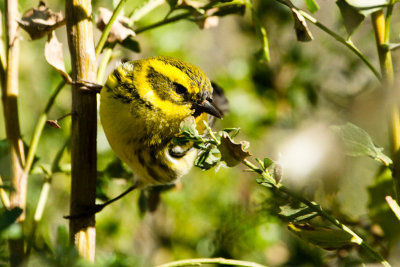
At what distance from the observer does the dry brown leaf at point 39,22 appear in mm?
1037

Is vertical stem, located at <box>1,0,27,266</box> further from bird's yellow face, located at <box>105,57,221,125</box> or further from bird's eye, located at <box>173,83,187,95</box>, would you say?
bird's eye, located at <box>173,83,187,95</box>

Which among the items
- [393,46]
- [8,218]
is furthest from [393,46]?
[8,218]

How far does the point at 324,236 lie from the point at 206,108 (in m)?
0.71

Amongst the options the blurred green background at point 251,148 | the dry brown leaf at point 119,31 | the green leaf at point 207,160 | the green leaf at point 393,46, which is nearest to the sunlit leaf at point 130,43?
the dry brown leaf at point 119,31

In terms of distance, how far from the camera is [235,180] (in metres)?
1.75

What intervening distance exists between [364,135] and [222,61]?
2.29m

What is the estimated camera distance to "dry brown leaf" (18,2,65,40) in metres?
1.04

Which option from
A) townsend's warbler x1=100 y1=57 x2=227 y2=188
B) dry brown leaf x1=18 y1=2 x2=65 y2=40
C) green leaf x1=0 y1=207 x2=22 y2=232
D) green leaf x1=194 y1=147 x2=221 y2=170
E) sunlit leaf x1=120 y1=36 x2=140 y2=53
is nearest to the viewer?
green leaf x1=0 y1=207 x2=22 y2=232

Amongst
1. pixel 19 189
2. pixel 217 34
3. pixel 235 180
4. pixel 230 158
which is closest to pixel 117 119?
pixel 19 189

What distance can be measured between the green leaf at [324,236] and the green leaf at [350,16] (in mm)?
352

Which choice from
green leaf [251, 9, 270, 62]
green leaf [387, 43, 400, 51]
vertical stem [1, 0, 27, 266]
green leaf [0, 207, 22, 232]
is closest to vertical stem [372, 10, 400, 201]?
green leaf [387, 43, 400, 51]

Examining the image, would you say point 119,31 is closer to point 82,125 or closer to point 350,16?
point 82,125

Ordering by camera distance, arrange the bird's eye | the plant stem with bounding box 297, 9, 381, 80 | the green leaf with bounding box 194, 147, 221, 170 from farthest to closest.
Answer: the bird's eye
the plant stem with bounding box 297, 9, 381, 80
the green leaf with bounding box 194, 147, 221, 170

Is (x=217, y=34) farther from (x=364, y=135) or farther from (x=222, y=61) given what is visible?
(x=364, y=135)
